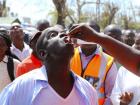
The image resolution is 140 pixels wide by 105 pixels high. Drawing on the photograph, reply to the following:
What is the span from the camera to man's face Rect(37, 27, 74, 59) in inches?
123

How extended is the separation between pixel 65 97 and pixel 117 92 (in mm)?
1401

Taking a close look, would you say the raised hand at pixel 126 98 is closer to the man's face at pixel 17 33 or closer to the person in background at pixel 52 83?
the person in background at pixel 52 83

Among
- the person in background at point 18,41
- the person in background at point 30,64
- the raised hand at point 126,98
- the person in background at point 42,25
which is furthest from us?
the person in background at point 18,41

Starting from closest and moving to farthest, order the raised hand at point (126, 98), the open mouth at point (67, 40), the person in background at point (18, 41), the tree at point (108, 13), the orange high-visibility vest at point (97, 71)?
A: the open mouth at point (67, 40)
the raised hand at point (126, 98)
the orange high-visibility vest at point (97, 71)
the person in background at point (18, 41)
the tree at point (108, 13)

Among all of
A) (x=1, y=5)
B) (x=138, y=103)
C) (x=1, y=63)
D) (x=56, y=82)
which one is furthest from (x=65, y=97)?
(x=1, y=5)

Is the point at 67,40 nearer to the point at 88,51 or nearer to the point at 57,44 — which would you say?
the point at 57,44

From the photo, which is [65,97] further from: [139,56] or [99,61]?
[99,61]

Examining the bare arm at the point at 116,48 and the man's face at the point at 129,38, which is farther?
the man's face at the point at 129,38

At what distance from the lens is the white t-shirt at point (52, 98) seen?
306 centimetres

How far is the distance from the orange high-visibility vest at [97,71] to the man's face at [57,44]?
5.15ft

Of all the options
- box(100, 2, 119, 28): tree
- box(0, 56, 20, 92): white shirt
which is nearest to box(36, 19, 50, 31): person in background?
box(0, 56, 20, 92): white shirt

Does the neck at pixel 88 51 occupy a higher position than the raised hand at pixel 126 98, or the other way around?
the neck at pixel 88 51

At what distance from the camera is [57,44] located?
3.18m

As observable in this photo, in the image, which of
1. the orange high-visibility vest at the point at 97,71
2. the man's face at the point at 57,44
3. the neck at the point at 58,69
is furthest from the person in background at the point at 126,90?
the man's face at the point at 57,44
